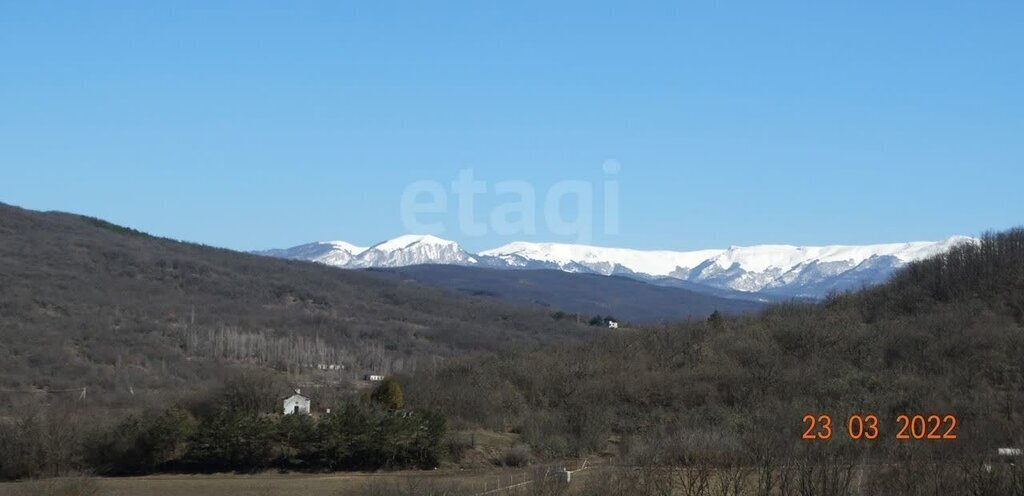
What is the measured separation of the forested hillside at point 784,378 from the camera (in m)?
50.4

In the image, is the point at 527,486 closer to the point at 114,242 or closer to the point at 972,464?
the point at 972,464

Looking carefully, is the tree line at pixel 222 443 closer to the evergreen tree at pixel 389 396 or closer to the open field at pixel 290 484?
the open field at pixel 290 484

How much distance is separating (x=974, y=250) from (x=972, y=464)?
46.6 m

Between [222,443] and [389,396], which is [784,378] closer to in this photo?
[389,396]

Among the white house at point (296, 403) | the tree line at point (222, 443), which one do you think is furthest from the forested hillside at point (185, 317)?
the tree line at point (222, 443)

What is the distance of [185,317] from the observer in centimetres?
13338

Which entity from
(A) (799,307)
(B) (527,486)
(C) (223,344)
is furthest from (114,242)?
(B) (527,486)

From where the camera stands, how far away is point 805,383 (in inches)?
2586

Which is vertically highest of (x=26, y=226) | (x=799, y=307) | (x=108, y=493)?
(x=26, y=226)
